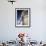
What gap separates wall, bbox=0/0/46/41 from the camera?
504 cm

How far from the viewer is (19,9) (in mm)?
5059

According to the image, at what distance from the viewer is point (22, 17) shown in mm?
5074

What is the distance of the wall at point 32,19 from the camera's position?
5035 mm

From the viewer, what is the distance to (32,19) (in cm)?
504

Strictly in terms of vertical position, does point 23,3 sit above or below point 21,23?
above

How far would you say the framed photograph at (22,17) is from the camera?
16.6ft

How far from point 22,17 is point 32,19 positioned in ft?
1.24

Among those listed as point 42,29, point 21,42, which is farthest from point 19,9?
point 21,42

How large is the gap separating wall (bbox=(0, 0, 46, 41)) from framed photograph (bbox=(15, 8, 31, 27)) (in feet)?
0.37

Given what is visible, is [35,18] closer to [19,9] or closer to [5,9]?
[19,9]

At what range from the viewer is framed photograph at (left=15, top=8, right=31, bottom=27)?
5051mm

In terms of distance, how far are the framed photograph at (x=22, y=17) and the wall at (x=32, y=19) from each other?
11 centimetres

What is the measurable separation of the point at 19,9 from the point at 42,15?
2.88ft

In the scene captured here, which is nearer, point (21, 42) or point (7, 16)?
point (21, 42)
